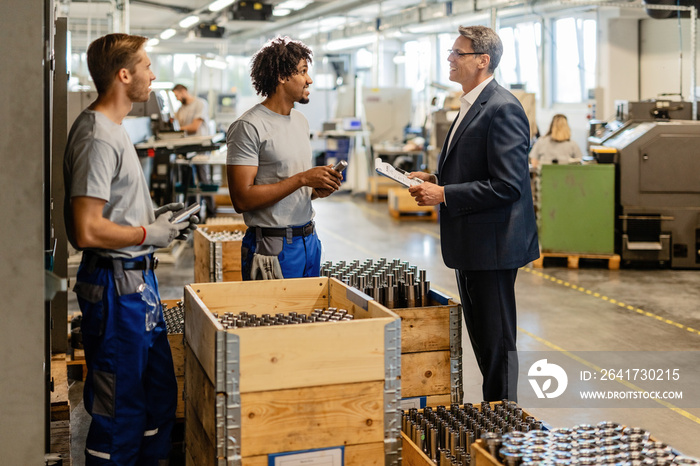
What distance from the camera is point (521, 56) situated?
17.2 metres

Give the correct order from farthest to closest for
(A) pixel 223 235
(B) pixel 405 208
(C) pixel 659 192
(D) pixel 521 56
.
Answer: (D) pixel 521 56
(B) pixel 405 208
(C) pixel 659 192
(A) pixel 223 235

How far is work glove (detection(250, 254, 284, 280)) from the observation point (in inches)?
129

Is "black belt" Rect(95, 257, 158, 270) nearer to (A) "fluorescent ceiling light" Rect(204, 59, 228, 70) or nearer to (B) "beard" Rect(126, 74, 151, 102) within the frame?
(B) "beard" Rect(126, 74, 151, 102)

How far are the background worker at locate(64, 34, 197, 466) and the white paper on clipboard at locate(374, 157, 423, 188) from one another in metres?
0.94

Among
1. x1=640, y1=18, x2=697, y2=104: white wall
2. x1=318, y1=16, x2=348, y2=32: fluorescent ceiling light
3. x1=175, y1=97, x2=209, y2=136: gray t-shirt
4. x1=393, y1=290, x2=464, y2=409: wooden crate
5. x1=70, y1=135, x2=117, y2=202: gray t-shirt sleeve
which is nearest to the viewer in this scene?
x1=70, y1=135, x2=117, y2=202: gray t-shirt sleeve

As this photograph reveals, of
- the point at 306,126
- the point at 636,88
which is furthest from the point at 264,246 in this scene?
the point at 636,88

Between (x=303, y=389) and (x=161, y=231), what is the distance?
73 cm

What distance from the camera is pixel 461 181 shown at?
10.8 ft

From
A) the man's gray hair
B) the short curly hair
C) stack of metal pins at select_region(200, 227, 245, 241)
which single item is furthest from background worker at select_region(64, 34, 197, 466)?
stack of metal pins at select_region(200, 227, 245, 241)

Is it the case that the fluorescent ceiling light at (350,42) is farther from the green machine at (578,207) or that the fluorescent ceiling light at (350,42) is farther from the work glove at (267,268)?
the work glove at (267,268)

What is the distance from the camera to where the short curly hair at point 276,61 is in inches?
129

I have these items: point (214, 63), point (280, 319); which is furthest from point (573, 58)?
point (280, 319)

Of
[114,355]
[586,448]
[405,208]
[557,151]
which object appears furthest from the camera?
[405,208]

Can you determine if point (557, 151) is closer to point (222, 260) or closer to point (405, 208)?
point (405, 208)
